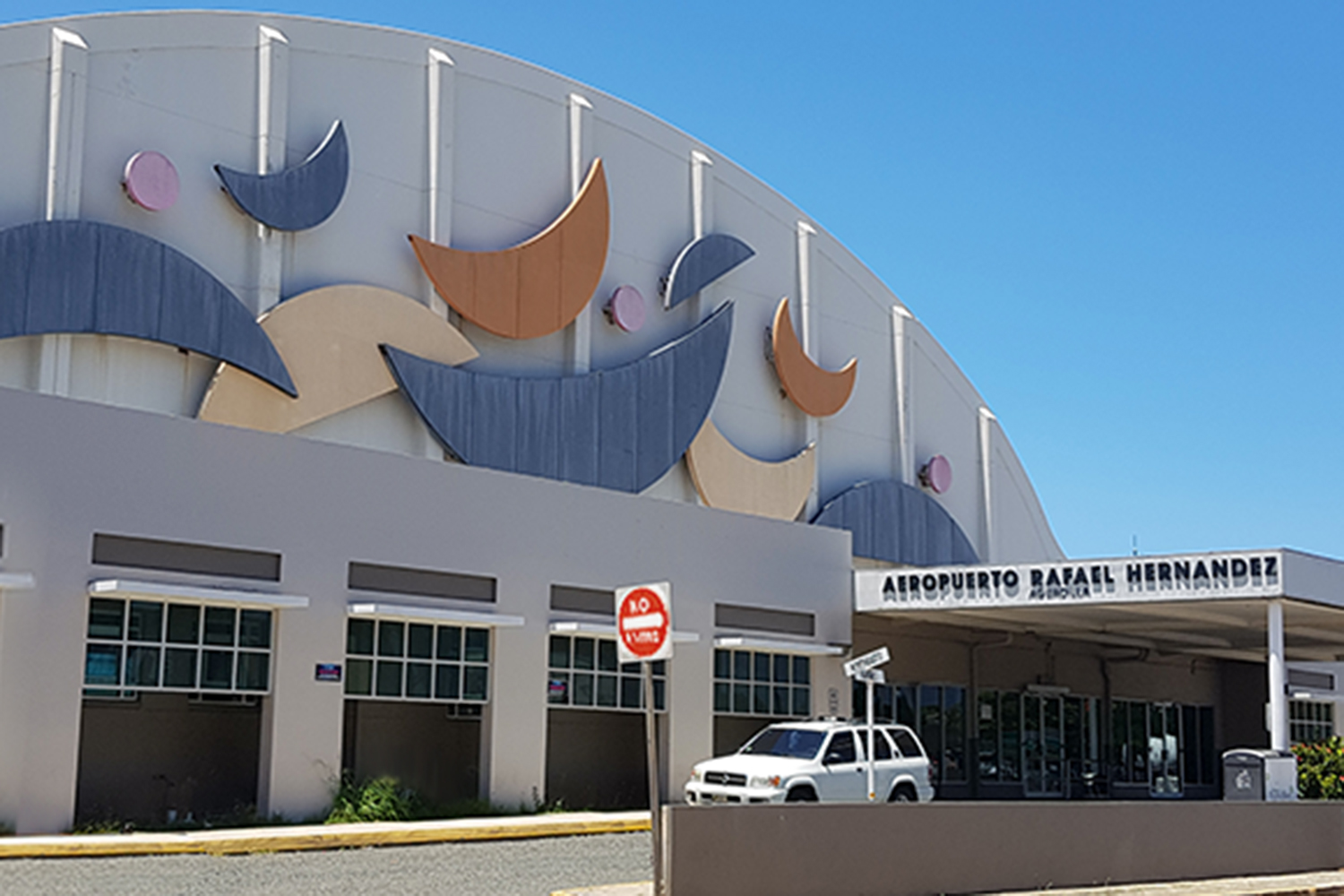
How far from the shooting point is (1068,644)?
41.0 metres

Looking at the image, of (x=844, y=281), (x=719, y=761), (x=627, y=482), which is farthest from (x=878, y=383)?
(x=719, y=761)

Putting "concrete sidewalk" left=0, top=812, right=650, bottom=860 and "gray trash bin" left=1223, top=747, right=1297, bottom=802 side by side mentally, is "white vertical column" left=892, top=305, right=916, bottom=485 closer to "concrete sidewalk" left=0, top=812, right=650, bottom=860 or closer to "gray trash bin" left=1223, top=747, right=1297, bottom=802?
"gray trash bin" left=1223, top=747, right=1297, bottom=802

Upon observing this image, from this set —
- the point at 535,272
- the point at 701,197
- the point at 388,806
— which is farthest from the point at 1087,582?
the point at 701,197

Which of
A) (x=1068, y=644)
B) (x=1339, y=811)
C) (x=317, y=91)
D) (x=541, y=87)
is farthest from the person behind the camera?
(x=1068, y=644)

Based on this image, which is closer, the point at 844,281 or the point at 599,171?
the point at 599,171

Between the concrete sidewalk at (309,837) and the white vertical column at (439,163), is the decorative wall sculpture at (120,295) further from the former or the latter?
the concrete sidewalk at (309,837)

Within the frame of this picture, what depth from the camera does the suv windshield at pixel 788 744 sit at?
23234 millimetres

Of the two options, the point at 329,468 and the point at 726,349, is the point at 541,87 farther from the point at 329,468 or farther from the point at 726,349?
the point at 329,468

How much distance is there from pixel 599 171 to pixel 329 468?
1285cm

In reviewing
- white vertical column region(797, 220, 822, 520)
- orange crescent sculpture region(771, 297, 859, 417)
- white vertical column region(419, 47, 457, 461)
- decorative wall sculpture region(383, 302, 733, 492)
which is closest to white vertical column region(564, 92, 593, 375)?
decorative wall sculpture region(383, 302, 733, 492)

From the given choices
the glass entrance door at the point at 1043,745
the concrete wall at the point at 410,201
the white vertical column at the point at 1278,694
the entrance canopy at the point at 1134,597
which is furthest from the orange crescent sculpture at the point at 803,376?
the white vertical column at the point at 1278,694

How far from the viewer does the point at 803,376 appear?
128ft

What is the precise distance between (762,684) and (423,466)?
8.96m

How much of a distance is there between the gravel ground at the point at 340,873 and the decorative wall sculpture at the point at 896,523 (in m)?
20.4
